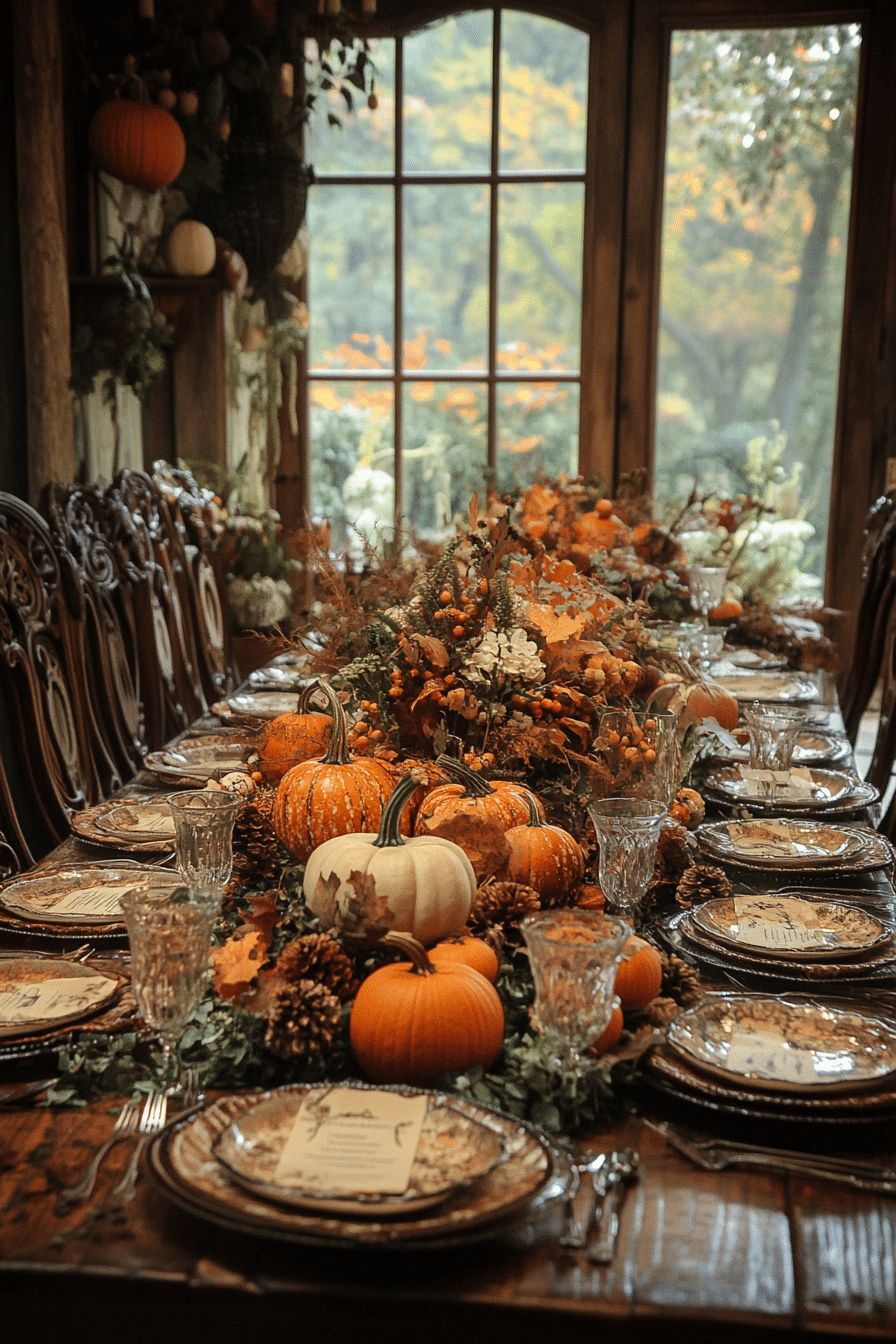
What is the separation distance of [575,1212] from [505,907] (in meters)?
0.37

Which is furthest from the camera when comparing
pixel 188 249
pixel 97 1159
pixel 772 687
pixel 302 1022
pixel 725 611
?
pixel 188 249

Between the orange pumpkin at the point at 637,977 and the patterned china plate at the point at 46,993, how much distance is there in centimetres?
42

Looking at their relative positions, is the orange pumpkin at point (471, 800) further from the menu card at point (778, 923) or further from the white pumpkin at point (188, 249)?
the white pumpkin at point (188, 249)

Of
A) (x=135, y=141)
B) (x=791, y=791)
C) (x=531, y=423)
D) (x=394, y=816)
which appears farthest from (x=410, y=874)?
(x=531, y=423)

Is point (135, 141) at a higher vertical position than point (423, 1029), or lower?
higher

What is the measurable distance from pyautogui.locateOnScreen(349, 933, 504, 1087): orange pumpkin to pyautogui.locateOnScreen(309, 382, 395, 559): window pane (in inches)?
148

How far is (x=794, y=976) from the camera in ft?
3.83

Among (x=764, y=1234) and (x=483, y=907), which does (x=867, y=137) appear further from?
(x=764, y=1234)

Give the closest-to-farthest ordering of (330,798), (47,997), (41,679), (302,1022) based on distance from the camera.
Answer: (302,1022)
(47,997)
(330,798)
(41,679)

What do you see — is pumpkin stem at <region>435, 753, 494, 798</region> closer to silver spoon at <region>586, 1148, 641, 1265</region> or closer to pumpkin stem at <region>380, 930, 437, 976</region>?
pumpkin stem at <region>380, 930, 437, 976</region>

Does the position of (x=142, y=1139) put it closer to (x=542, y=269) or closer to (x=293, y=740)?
(x=293, y=740)

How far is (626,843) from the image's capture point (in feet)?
3.81

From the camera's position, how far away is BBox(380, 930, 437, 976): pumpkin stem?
37.8 inches

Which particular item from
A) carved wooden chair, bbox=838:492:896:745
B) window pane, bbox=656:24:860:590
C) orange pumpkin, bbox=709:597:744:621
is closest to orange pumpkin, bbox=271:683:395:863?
carved wooden chair, bbox=838:492:896:745
